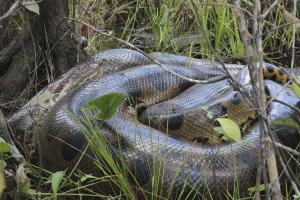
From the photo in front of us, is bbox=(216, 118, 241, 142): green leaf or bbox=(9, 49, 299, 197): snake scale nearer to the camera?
bbox=(216, 118, 241, 142): green leaf

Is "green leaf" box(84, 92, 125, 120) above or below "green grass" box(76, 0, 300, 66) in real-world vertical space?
above

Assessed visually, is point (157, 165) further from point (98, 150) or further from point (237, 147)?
point (237, 147)

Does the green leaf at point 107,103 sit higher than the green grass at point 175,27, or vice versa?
the green leaf at point 107,103

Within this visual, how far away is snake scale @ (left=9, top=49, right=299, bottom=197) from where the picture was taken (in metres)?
3.48

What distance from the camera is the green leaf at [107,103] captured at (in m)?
3.02

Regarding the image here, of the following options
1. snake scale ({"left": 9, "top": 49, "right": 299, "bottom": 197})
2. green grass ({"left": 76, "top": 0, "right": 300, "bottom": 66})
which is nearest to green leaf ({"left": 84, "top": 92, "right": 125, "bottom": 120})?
snake scale ({"left": 9, "top": 49, "right": 299, "bottom": 197})

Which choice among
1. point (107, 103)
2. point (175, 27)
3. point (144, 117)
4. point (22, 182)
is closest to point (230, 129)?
point (107, 103)

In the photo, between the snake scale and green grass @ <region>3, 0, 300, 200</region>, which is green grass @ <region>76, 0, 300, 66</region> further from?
the snake scale

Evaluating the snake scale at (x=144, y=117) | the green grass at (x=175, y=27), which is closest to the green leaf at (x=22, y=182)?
the snake scale at (x=144, y=117)

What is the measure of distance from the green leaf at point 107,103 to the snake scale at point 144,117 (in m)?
0.23

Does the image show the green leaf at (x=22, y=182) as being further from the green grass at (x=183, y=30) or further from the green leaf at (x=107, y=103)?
the green grass at (x=183, y=30)

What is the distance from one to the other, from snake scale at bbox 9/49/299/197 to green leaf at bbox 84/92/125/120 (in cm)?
23

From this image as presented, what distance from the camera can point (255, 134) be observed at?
156 inches

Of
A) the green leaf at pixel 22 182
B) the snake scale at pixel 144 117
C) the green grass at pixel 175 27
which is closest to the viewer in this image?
the green leaf at pixel 22 182
